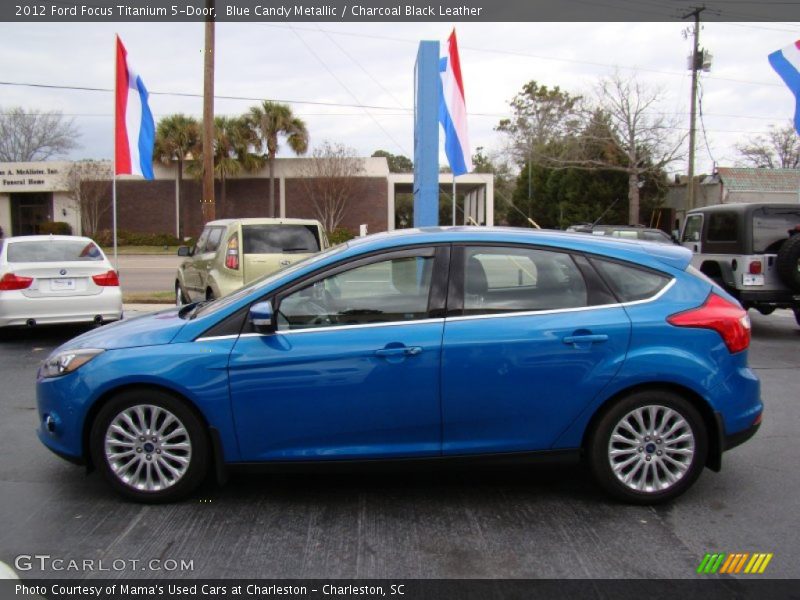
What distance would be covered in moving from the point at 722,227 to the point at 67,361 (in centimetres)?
1020

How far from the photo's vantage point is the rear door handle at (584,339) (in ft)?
13.2

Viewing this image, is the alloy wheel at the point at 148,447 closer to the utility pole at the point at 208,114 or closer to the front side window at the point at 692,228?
the front side window at the point at 692,228

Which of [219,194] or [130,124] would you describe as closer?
[130,124]

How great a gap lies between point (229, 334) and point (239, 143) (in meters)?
39.5

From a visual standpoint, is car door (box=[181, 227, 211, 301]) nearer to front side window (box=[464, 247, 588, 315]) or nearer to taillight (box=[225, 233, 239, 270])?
taillight (box=[225, 233, 239, 270])

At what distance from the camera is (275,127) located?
4069 centimetres

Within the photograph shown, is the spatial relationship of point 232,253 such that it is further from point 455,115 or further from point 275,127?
point 275,127

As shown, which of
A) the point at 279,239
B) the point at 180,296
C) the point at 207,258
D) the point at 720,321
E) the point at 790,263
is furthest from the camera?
the point at 180,296

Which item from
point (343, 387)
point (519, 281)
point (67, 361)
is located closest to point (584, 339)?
point (519, 281)

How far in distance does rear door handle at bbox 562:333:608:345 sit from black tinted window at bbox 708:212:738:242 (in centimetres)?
803

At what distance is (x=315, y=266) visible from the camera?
4.22m

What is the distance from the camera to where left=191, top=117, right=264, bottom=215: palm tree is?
4109 cm

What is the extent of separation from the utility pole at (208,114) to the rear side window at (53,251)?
218 inches
